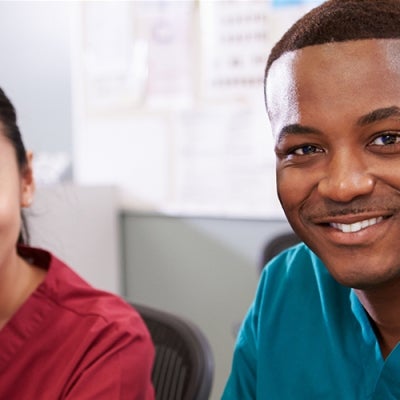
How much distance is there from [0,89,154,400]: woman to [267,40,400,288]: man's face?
352mm

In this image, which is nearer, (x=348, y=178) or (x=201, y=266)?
(x=348, y=178)

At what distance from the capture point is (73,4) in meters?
2.45

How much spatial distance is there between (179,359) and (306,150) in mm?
507

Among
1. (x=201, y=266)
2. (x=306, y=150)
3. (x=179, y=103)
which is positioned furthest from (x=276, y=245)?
(x=306, y=150)

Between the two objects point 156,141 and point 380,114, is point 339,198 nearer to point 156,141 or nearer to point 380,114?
point 380,114

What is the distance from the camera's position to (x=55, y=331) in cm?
94

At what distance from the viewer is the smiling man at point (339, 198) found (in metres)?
0.68

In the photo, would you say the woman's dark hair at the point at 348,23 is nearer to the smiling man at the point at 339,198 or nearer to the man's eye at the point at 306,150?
the smiling man at the point at 339,198

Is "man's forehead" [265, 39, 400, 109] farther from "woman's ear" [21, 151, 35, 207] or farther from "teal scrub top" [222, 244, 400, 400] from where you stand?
"woman's ear" [21, 151, 35, 207]

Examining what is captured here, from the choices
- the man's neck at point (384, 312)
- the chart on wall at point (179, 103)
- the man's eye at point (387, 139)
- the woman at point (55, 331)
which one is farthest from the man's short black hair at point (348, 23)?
the chart on wall at point (179, 103)

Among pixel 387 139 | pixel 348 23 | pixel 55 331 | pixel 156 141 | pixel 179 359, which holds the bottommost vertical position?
pixel 179 359

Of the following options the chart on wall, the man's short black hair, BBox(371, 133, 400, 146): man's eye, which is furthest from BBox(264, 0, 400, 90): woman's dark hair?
the chart on wall

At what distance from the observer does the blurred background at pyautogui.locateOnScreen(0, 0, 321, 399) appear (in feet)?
7.02

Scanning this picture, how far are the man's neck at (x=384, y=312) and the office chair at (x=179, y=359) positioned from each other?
0.31 metres
